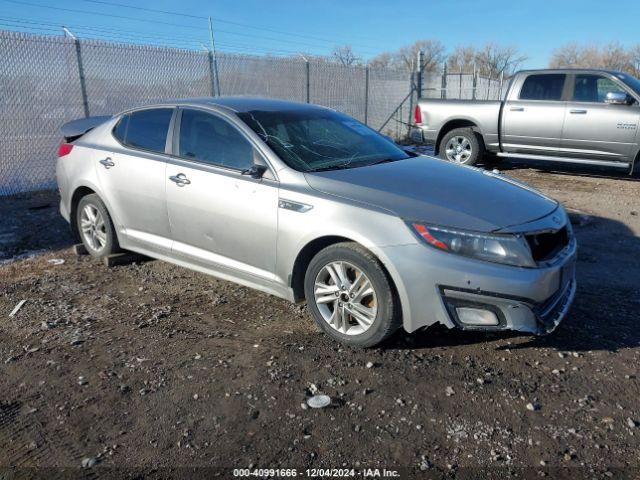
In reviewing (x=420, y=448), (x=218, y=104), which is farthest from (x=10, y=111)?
(x=420, y=448)

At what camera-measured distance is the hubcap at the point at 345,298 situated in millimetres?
3482

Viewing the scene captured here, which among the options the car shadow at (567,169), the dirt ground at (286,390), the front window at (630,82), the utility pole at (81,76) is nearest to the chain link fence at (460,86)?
the car shadow at (567,169)

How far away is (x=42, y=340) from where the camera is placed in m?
3.82

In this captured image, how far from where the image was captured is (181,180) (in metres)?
4.36

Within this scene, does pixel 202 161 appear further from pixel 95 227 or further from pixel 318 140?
pixel 95 227

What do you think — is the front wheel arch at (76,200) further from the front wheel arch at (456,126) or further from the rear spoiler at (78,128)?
the front wheel arch at (456,126)

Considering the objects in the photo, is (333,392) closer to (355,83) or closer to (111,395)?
(111,395)

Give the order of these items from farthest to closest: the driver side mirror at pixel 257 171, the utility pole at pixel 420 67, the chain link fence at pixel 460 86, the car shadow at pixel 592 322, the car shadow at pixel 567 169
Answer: the chain link fence at pixel 460 86
the utility pole at pixel 420 67
the car shadow at pixel 567 169
the driver side mirror at pixel 257 171
the car shadow at pixel 592 322

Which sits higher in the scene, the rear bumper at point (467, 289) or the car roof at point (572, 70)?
the car roof at point (572, 70)

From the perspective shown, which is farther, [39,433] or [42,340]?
[42,340]

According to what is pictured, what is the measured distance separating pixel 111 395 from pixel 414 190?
2.24m

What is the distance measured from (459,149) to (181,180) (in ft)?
24.6

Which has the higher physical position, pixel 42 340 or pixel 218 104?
pixel 218 104

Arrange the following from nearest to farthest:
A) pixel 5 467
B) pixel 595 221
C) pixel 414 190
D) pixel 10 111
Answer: pixel 5 467 < pixel 414 190 < pixel 595 221 < pixel 10 111
